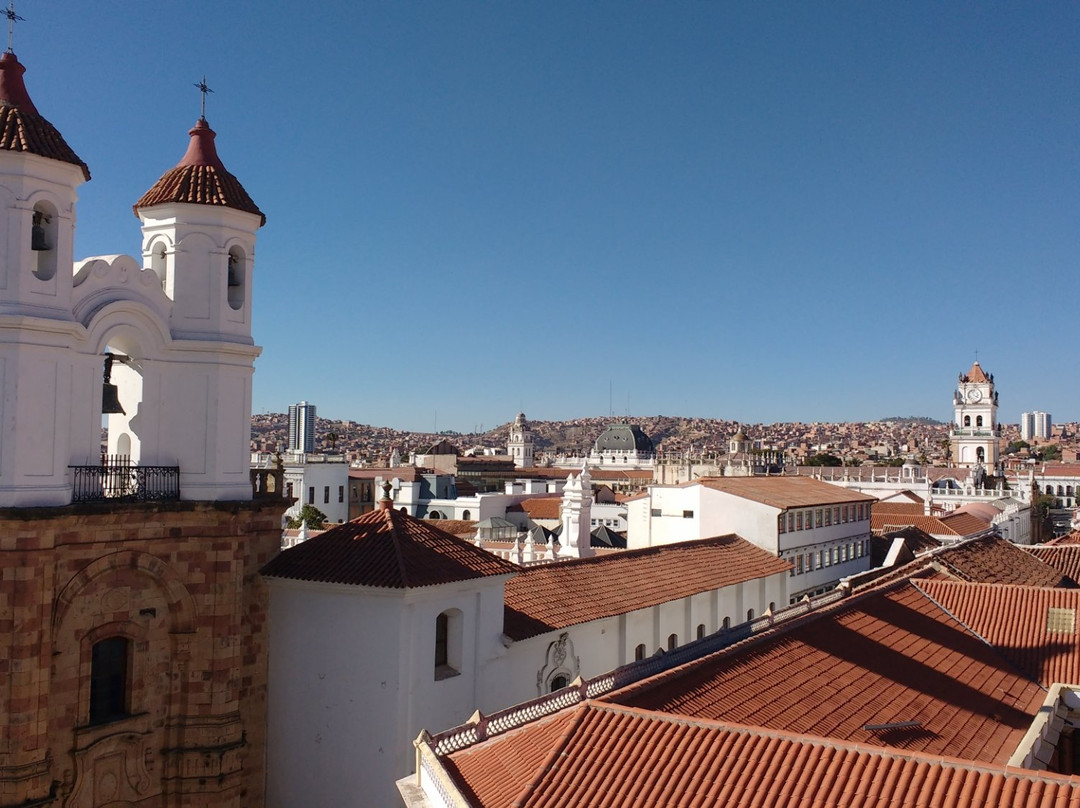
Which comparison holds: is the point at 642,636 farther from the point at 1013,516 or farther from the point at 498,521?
the point at 1013,516

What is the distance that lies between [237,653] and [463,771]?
586 cm

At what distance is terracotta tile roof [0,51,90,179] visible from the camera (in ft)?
42.3

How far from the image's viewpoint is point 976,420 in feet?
385

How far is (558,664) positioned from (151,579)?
8595 millimetres

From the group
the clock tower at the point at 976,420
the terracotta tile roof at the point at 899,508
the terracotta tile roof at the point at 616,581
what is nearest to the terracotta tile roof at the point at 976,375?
the clock tower at the point at 976,420

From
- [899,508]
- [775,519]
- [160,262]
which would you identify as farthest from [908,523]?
[160,262]

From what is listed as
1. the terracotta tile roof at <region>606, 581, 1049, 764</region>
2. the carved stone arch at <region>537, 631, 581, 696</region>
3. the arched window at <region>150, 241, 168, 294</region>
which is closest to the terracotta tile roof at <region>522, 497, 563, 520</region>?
the terracotta tile roof at <region>606, 581, 1049, 764</region>

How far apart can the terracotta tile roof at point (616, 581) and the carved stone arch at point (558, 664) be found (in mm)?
513

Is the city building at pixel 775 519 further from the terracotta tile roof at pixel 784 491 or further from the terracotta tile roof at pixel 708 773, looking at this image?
the terracotta tile roof at pixel 708 773

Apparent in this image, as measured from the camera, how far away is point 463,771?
11133 mm

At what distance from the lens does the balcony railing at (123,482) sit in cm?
1361

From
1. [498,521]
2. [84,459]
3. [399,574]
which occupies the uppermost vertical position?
[84,459]

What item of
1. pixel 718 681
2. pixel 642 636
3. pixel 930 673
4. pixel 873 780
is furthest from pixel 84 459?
pixel 930 673

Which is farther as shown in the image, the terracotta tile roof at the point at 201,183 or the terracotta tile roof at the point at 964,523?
the terracotta tile roof at the point at 964,523
